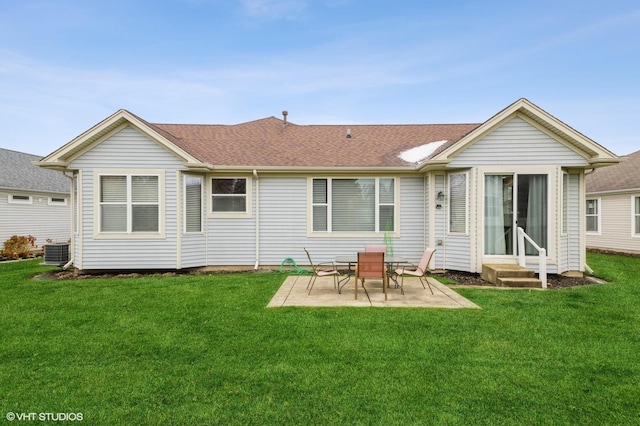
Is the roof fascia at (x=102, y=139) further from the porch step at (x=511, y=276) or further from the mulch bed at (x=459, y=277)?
the porch step at (x=511, y=276)

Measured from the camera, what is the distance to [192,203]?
32.6ft

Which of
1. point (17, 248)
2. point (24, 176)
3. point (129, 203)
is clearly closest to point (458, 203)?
point (129, 203)

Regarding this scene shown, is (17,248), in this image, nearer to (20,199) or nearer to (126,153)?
(20,199)

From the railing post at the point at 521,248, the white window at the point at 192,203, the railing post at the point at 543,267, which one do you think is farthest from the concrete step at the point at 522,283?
the white window at the point at 192,203

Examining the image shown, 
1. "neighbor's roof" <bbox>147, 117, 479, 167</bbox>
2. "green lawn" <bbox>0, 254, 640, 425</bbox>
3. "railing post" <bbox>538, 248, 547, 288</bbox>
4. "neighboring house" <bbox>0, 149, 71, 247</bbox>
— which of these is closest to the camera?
"green lawn" <bbox>0, 254, 640, 425</bbox>

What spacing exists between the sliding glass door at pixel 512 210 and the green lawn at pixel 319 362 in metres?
2.48

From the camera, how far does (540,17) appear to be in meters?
13.8

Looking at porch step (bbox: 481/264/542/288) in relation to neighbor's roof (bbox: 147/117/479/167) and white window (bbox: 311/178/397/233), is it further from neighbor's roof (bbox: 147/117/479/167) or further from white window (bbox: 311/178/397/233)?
neighbor's roof (bbox: 147/117/479/167)

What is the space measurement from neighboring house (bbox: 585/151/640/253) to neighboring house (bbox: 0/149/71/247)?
28.1 m

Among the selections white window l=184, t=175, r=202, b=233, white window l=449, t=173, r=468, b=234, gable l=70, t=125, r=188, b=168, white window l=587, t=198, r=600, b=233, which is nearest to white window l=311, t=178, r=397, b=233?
white window l=449, t=173, r=468, b=234

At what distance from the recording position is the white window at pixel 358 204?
10.4 m

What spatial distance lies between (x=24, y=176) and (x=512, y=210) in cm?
2233

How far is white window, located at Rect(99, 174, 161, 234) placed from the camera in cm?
947

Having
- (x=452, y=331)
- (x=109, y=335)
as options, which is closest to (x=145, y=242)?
(x=109, y=335)
